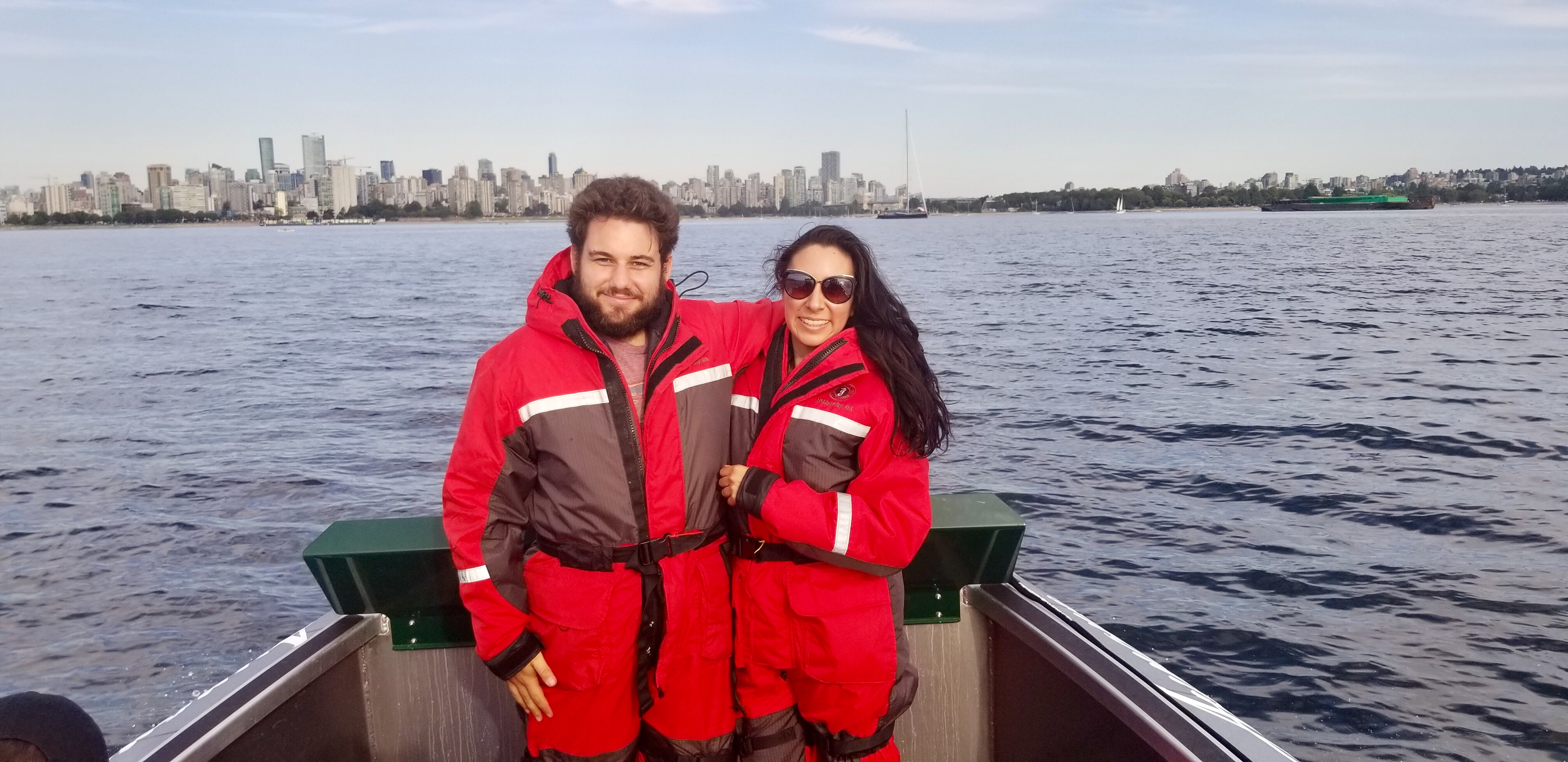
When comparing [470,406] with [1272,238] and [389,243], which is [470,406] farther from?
[389,243]

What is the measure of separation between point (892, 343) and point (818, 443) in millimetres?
354

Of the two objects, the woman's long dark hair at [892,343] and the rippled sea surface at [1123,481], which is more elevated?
the woman's long dark hair at [892,343]

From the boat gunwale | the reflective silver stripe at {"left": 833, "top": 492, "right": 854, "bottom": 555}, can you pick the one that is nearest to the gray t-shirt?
the reflective silver stripe at {"left": 833, "top": 492, "right": 854, "bottom": 555}

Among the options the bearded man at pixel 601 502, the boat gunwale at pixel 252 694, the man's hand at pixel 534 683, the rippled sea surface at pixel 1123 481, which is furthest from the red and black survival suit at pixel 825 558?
the rippled sea surface at pixel 1123 481

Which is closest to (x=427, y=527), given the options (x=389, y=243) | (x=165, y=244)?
(x=389, y=243)

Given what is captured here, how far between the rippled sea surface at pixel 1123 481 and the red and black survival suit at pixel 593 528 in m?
5.27

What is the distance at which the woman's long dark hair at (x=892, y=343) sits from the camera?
2863mm

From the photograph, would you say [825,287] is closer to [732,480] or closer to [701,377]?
[701,377]

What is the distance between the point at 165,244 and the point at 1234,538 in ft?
398

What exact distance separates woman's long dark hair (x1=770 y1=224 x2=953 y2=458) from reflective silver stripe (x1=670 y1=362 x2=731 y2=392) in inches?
11.8

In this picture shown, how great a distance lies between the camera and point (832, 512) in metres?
2.74

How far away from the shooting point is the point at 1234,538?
10062 mm

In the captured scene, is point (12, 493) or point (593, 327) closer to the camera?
point (593, 327)

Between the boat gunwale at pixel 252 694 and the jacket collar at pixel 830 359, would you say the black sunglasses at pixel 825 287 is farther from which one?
the boat gunwale at pixel 252 694
